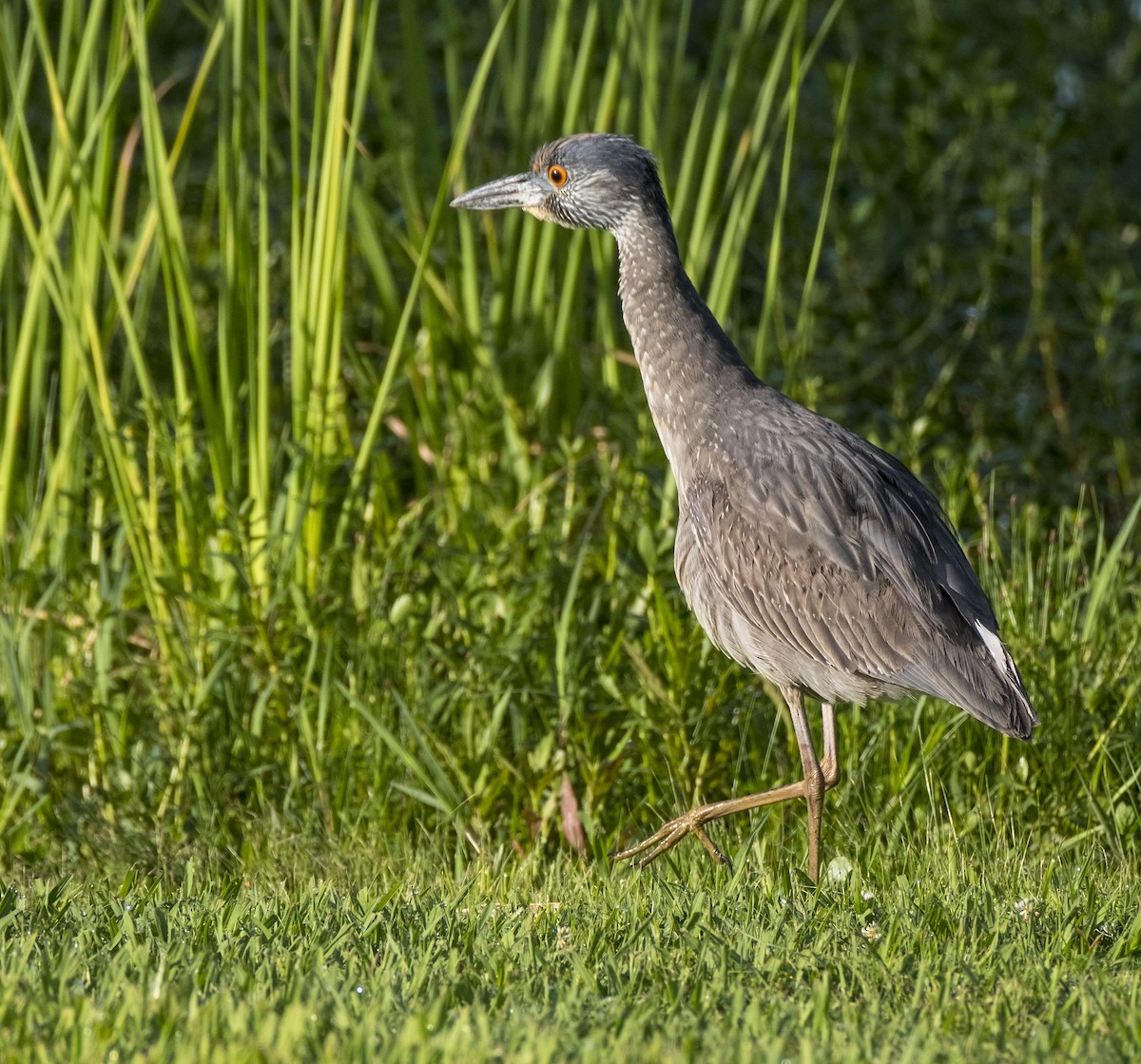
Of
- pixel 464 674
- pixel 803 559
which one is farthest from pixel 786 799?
pixel 464 674

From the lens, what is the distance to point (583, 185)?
192 inches

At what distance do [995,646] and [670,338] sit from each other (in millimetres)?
1339

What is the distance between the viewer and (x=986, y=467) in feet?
21.6

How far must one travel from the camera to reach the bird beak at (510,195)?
498cm

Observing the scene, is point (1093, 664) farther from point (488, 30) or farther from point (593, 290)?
point (488, 30)

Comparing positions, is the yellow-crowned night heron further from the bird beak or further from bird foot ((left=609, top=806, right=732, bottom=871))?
the bird beak

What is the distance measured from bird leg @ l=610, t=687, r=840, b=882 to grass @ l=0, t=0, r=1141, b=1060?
9cm

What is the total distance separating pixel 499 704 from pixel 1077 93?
18.4 feet

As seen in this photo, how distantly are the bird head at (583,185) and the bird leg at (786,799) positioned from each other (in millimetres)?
1613

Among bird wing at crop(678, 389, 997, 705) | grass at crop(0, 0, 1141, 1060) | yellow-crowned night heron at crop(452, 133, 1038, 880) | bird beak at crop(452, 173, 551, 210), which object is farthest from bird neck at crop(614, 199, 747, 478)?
grass at crop(0, 0, 1141, 1060)

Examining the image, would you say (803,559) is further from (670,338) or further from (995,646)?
(670,338)

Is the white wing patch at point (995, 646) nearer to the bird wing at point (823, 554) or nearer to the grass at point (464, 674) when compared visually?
the bird wing at point (823, 554)

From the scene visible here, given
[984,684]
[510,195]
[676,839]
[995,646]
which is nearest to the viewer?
[984,684]

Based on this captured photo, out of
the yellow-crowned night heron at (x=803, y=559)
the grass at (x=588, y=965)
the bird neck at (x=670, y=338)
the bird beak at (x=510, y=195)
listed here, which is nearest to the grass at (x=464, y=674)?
the grass at (x=588, y=965)
